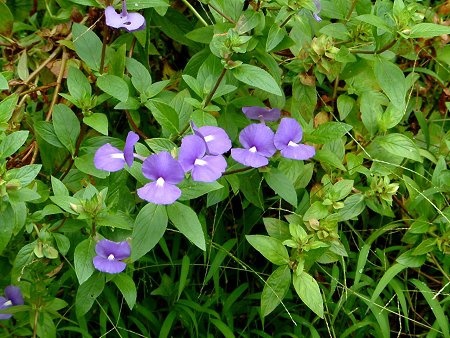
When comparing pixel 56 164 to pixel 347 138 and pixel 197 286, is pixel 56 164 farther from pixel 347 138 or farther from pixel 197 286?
pixel 347 138

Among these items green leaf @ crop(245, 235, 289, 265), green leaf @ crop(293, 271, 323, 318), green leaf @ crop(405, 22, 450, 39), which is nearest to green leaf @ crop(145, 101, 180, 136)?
green leaf @ crop(245, 235, 289, 265)

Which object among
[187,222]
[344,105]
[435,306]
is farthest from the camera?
[344,105]

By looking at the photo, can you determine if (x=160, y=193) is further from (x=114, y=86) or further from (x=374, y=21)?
(x=374, y=21)

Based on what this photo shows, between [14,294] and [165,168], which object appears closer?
[165,168]

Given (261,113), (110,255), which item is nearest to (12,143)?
(110,255)

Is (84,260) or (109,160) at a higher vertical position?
(109,160)

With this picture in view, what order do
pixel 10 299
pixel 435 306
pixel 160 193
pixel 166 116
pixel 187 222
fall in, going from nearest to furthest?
pixel 160 193, pixel 187 222, pixel 166 116, pixel 10 299, pixel 435 306
